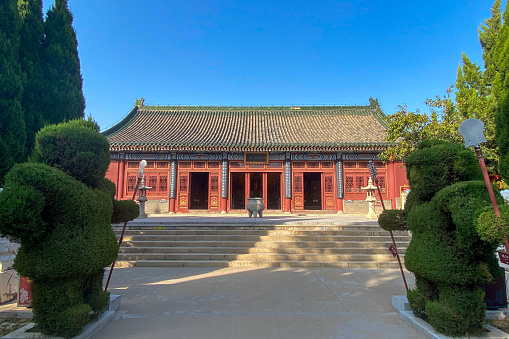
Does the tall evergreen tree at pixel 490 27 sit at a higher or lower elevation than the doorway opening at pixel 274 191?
higher

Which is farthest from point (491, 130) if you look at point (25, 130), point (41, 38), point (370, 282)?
point (41, 38)

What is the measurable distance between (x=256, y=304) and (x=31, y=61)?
9.83m

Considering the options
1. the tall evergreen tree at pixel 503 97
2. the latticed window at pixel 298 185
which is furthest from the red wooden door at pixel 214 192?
the tall evergreen tree at pixel 503 97

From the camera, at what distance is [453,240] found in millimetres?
2854

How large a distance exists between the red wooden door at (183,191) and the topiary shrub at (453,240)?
1349 centimetres

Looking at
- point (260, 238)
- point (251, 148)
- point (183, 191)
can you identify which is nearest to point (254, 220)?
point (260, 238)

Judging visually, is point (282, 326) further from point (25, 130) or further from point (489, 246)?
point (25, 130)

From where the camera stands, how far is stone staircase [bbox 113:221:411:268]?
695 centimetres

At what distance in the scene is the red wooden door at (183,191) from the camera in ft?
50.9

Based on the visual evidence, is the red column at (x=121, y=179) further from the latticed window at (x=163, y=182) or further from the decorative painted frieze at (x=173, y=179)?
the decorative painted frieze at (x=173, y=179)

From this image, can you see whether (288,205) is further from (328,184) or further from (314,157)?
(314,157)

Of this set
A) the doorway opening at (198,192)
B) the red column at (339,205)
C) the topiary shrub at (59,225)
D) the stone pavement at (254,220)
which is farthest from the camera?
the doorway opening at (198,192)

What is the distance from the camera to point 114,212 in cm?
380

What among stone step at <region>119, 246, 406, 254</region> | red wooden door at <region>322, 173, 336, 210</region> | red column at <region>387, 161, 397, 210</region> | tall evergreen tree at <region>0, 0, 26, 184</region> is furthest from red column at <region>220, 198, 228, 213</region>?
tall evergreen tree at <region>0, 0, 26, 184</region>
